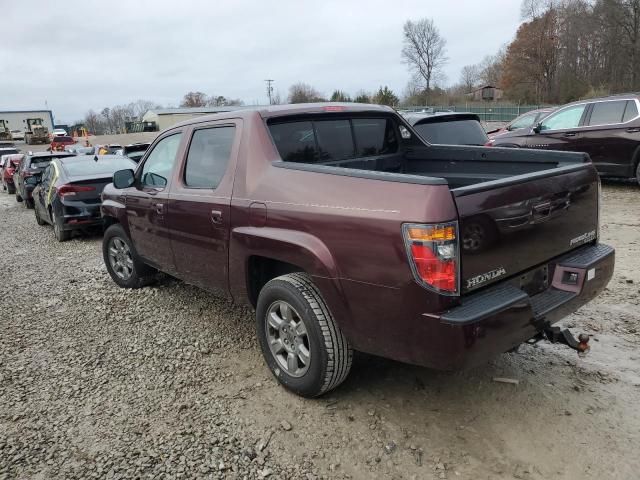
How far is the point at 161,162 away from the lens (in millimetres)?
4652

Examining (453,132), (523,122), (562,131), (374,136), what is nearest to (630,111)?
(562,131)

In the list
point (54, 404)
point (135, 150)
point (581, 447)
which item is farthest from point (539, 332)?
point (135, 150)

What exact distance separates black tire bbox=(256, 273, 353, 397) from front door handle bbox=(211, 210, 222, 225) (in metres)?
0.67

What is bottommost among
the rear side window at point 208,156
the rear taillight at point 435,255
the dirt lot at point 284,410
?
the dirt lot at point 284,410

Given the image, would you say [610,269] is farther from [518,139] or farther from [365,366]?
[518,139]

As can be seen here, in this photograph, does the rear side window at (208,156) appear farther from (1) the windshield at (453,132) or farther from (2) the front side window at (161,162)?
(1) the windshield at (453,132)

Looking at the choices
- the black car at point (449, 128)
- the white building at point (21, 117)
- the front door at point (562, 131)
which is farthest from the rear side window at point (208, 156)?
the white building at point (21, 117)

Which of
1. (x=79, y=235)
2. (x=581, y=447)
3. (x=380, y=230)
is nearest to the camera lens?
(x=380, y=230)

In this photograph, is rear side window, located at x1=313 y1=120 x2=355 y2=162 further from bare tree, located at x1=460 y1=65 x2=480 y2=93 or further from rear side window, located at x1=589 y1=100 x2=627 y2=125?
bare tree, located at x1=460 y1=65 x2=480 y2=93

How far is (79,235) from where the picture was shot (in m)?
9.61

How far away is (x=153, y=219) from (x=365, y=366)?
7.68 ft

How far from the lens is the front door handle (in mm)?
3588

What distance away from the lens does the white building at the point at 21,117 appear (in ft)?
256

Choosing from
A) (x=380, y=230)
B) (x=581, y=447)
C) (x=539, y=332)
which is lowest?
(x=581, y=447)
